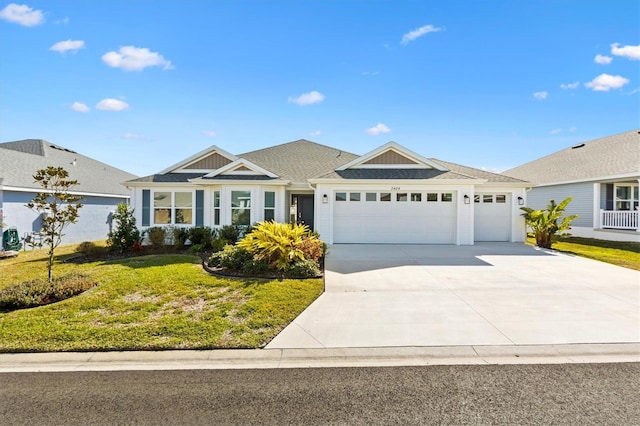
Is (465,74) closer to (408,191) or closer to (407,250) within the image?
(408,191)

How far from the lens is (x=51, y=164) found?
19.1 metres

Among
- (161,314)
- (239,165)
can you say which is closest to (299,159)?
(239,165)

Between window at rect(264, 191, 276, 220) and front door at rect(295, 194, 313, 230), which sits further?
front door at rect(295, 194, 313, 230)

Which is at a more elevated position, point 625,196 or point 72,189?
point 72,189

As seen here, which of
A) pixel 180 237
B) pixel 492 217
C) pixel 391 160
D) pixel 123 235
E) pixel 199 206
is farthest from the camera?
pixel 492 217

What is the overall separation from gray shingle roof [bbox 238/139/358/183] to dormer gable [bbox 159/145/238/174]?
228 centimetres

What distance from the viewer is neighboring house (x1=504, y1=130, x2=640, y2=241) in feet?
57.0

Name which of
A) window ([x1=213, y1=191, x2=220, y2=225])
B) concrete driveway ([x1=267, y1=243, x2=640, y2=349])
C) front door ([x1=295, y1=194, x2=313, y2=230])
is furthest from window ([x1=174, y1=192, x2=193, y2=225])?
concrete driveway ([x1=267, y1=243, x2=640, y2=349])

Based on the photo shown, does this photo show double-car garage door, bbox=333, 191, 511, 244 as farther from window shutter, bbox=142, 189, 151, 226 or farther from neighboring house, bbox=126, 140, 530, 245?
Result: window shutter, bbox=142, 189, 151, 226

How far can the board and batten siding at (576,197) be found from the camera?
1922 cm

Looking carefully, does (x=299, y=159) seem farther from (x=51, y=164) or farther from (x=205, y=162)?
(x=51, y=164)

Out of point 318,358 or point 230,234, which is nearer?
point 318,358

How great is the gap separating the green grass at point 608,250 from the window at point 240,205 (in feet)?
45.5

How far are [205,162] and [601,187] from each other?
883 inches
